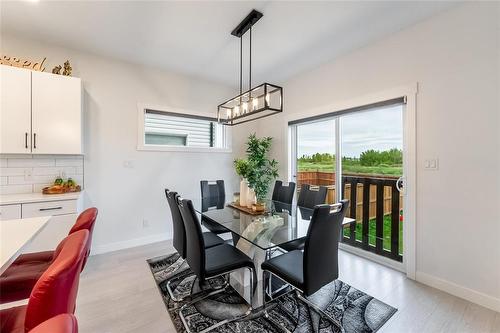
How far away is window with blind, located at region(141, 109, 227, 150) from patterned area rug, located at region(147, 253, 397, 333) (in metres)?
2.27

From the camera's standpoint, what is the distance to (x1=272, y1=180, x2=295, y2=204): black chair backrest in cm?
317

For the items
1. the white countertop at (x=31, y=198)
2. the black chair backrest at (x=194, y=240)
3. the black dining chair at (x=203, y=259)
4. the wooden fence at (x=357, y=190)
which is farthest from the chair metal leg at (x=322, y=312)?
the white countertop at (x=31, y=198)

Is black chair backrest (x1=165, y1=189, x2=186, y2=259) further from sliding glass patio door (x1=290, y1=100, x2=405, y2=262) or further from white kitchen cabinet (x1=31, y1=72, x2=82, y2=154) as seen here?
sliding glass patio door (x1=290, y1=100, x2=405, y2=262)

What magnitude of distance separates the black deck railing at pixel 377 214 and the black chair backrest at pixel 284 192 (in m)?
0.81

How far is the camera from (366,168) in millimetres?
3072

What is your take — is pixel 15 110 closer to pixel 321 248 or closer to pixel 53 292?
pixel 53 292

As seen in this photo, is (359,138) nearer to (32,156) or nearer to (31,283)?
(31,283)

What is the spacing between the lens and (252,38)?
273 cm

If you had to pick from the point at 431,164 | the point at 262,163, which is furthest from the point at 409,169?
the point at 262,163

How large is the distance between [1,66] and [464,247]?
5.01 metres

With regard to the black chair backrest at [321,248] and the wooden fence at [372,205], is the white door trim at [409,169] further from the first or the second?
the black chair backrest at [321,248]

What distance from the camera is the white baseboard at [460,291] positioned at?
194cm

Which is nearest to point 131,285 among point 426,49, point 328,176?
point 328,176

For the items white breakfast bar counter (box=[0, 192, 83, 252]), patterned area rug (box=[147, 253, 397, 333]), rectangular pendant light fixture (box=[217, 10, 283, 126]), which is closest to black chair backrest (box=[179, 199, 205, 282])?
patterned area rug (box=[147, 253, 397, 333])
